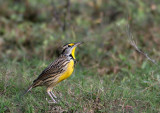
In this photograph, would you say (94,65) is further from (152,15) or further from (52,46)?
(152,15)

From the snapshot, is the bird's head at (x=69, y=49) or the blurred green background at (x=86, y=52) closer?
the blurred green background at (x=86, y=52)

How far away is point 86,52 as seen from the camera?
10.9 meters

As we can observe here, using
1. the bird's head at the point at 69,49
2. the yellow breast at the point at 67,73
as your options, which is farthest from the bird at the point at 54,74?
the bird's head at the point at 69,49

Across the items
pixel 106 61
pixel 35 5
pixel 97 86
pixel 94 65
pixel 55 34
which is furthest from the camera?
pixel 35 5

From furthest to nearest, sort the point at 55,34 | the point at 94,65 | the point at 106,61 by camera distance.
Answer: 1. the point at 55,34
2. the point at 106,61
3. the point at 94,65

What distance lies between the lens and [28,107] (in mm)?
6164

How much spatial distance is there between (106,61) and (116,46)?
0.89m

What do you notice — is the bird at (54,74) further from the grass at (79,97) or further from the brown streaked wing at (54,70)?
the grass at (79,97)

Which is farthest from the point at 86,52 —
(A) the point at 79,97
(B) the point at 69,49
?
(A) the point at 79,97

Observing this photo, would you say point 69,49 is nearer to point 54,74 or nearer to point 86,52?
point 54,74

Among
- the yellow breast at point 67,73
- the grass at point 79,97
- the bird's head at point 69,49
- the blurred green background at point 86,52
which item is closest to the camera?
the grass at point 79,97

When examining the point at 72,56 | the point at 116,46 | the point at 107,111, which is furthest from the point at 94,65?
the point at 107,111

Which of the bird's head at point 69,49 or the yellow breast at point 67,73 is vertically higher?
the bird's head at point 69,49

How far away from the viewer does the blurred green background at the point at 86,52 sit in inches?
256
